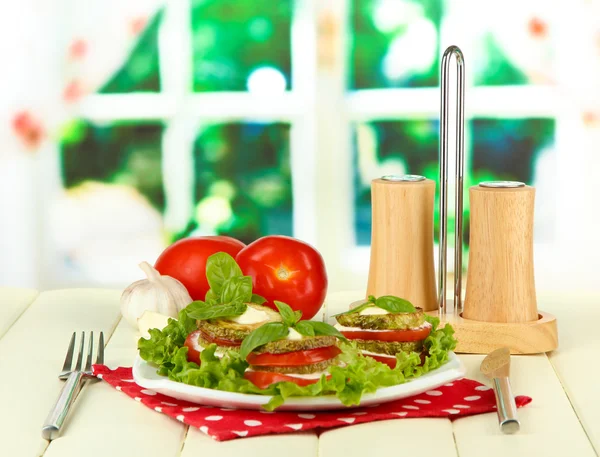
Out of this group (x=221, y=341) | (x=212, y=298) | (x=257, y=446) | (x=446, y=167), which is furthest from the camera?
(x=446, y=167)

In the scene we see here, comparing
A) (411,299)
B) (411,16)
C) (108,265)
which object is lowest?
(108,265)

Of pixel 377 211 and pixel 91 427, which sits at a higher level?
pixel 377 211

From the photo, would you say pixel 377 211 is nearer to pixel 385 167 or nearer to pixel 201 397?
pixel 201 397

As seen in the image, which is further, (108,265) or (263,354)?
(108,265)

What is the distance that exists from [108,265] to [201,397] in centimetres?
161

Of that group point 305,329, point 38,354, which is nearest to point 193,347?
point 305,329

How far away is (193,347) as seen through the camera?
39.4 inches

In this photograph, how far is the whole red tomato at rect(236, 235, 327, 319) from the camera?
1.35 metres

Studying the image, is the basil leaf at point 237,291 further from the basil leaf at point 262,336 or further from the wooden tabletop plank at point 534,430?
the wooden tabletop plank at point 534,430

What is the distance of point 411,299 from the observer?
1.26 m

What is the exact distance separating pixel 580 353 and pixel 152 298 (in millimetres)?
570

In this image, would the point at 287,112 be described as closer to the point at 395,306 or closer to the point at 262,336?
the point at 395,306

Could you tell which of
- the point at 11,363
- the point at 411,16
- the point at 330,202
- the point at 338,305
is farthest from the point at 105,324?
the point at 411,16

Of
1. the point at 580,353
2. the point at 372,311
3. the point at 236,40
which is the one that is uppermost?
the point at 236,40
